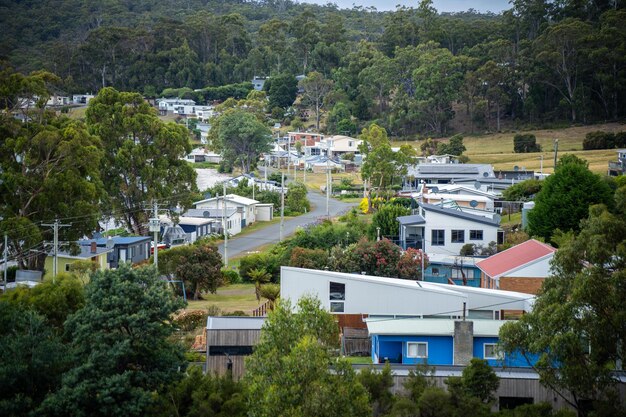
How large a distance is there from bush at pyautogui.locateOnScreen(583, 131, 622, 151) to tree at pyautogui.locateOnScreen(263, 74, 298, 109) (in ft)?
121

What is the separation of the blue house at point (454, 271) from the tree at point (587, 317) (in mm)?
16394

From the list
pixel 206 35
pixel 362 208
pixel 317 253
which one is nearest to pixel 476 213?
pixel 317 253

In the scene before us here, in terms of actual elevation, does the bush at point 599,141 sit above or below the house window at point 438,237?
above

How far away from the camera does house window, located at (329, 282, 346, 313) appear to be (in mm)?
26578

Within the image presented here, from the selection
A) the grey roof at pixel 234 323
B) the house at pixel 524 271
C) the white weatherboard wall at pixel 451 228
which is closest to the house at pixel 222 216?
the white weatherboard wall at pixel 451 228

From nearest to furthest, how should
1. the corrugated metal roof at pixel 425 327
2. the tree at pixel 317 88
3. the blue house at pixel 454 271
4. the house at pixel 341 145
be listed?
the corrugated metal roof at pixel 425 327 < the blue house at pixel 454 271 < the house at pixel 341 145 < the tree at pixel 317 88

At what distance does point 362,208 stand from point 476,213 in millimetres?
13739

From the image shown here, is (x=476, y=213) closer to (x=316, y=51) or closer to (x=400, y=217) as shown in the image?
(x=400, y=217)

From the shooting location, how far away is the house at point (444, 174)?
5909 cm

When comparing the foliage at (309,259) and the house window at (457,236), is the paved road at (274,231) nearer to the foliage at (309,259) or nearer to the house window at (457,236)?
the foliage at (309,259)

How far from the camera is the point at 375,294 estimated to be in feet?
86.0

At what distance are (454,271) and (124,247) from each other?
44.8ft

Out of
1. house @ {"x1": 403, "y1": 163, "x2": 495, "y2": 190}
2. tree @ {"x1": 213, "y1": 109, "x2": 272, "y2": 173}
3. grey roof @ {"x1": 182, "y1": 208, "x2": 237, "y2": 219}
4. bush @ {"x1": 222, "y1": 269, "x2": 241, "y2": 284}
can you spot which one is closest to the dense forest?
tree @ {"x1": 213, "y1": 109, "x2": 272, "y2": 173}

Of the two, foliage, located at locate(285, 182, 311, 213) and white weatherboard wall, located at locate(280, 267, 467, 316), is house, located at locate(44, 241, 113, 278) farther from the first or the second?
foliage, located at locate(285, 182, 311, 213)
